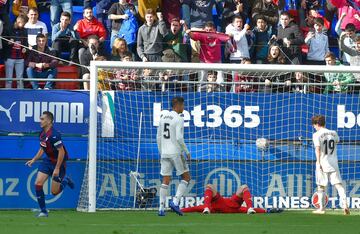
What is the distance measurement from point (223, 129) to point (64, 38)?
401cm

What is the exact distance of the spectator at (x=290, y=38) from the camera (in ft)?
73.5

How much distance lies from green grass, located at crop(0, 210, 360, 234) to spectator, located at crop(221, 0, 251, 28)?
5841 mm

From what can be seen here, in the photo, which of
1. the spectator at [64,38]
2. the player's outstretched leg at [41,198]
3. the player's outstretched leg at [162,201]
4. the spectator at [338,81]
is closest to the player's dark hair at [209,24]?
the spectator at [64,38]

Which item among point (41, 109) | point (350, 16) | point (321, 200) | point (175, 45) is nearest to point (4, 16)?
point (41, 109)

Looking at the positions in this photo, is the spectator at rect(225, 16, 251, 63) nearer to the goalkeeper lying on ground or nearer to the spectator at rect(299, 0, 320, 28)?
the spectator at rect(299, 0, 320, 28)

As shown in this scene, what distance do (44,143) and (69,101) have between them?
6.74 feet

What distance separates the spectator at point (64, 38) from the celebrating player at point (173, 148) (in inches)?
165

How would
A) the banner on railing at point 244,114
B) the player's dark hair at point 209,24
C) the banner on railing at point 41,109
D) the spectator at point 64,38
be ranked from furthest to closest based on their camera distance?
the player's dark hair at point 209,24 → the spectator at point 64,38 → the banner on railing at point 244,114 → the banner on railing at point 41,109

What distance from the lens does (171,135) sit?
707 inches

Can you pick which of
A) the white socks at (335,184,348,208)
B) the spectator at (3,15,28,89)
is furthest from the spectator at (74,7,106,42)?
the white socks at (335,184,348,208)

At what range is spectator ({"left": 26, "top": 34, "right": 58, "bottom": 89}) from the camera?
20516 mm

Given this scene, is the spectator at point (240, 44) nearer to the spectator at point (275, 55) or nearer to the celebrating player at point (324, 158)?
the spectator at point (275, 55)

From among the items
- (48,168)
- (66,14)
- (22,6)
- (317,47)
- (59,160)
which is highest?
(22,6)

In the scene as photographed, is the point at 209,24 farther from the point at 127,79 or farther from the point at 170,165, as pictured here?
the point at 170,165
